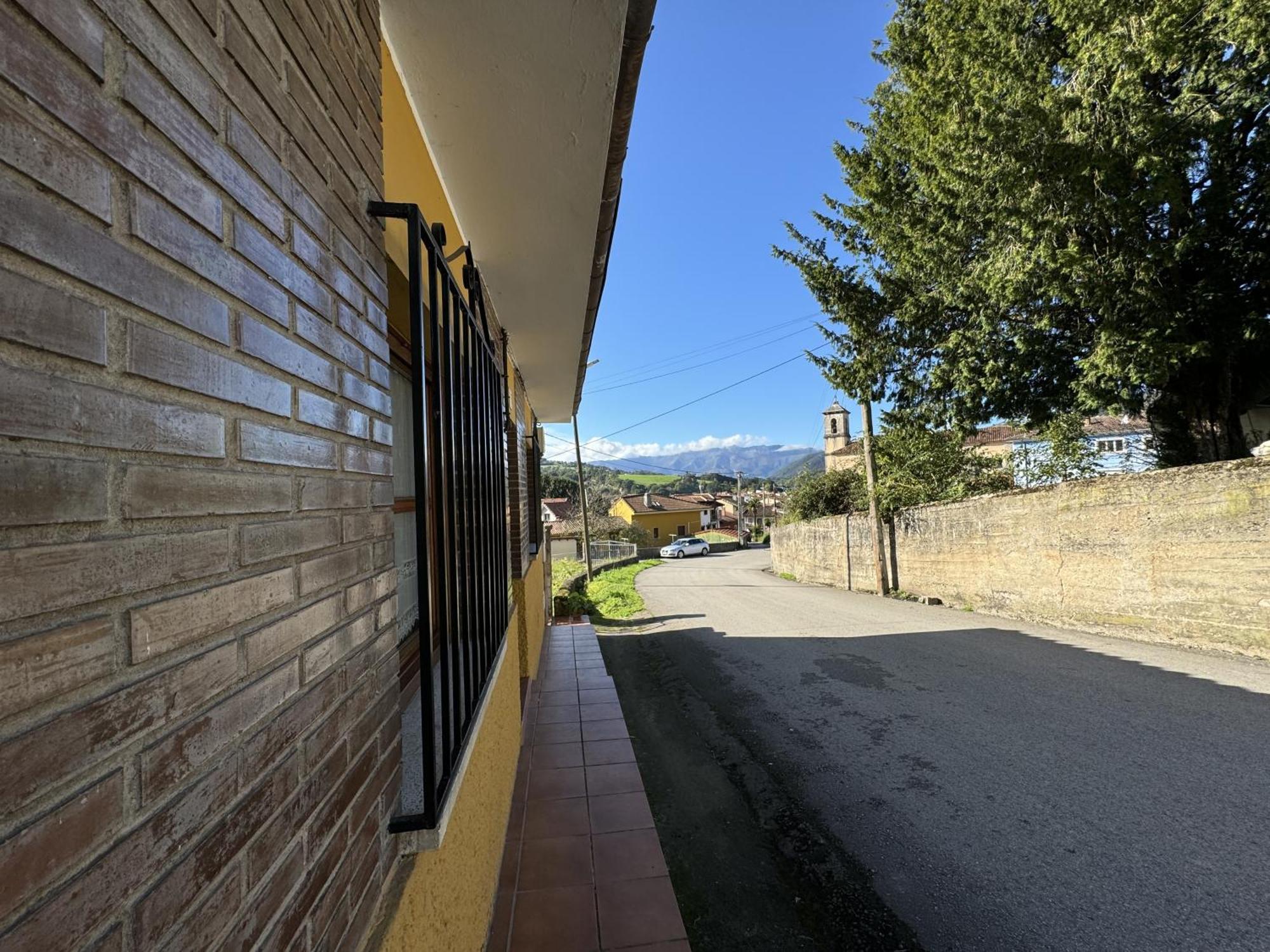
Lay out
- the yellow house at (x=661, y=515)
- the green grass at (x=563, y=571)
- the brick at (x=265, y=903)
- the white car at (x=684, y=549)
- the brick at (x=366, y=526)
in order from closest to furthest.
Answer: the brick at (x=265, y=903) → the brick at (x=366, y=526) → the green grass at (x=563, y=571) → the white car at (x=684, y=549) → the yellow house at (x=661, y=515)

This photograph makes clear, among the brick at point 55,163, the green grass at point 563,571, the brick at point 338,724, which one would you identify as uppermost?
the brick at point 55,163

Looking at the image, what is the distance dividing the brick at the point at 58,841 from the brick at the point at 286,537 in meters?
0.33

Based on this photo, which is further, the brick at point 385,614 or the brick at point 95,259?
the brick at point 385,614

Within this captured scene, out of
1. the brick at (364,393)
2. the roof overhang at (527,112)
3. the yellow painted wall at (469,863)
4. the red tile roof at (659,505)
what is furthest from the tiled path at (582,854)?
the red tile roof at (659,505)

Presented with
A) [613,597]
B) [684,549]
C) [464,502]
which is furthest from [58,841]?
[684,549]

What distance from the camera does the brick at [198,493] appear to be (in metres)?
0.61

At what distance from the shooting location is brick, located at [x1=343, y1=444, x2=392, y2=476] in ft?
3.91

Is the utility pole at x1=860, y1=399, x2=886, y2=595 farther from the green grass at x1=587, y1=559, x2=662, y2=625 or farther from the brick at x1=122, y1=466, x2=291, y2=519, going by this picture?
the brick at x1=122, y1=466, x2=291, y2=519

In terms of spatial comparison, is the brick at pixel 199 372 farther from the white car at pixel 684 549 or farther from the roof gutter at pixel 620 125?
the white car at pixel 684 549

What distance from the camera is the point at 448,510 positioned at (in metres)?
1.83

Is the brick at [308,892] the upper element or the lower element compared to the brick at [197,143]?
lower

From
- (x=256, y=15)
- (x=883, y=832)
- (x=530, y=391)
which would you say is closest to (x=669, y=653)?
(x=530, y=391)

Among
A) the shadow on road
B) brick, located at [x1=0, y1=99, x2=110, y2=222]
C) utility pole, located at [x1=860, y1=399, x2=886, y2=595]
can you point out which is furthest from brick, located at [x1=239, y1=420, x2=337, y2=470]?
utility pole, located at [x1=860, y1=399, x2=886, y2=595]

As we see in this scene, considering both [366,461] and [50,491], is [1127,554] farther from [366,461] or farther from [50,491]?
[50,491]
